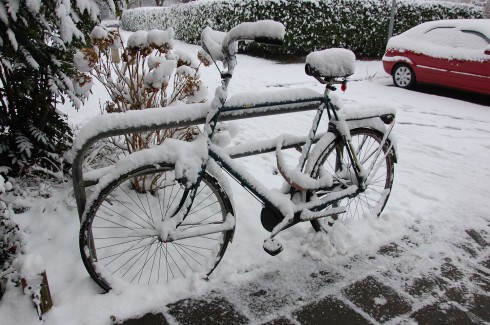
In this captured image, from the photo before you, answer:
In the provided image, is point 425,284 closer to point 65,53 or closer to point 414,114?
point 65,53

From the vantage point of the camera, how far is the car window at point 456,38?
7664 mm

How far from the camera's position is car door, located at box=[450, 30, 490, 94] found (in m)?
7.40

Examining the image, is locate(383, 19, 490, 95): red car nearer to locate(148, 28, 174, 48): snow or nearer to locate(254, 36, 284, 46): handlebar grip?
locate(148, 28, 174, 48): snow

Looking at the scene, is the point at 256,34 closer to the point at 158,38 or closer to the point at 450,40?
the point at 158,38

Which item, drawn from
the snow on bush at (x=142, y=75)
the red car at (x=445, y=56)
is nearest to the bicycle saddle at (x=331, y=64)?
the snow on bush at (x=142, y=75)

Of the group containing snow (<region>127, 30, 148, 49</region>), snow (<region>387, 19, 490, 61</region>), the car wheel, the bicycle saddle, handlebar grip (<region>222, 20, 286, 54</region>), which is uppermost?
handlebar grip (<region>222, 20, 286, 54</region>)

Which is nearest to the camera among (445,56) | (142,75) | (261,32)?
(261,32)

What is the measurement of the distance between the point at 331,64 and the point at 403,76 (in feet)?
23.1

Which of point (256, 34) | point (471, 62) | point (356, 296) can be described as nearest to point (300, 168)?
point (356, 296)

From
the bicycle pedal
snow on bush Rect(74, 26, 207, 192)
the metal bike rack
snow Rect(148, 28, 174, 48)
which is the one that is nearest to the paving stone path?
the bicycle pedal

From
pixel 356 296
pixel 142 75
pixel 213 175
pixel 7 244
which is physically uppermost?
pixel 142 75

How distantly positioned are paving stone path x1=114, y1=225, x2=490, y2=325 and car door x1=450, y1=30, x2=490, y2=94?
5745 mm

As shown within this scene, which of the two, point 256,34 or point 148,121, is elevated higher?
point 256,34

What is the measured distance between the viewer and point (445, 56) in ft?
26.0
